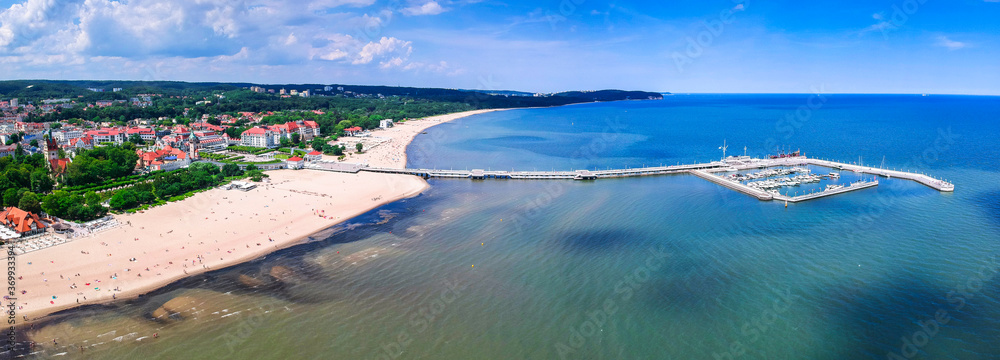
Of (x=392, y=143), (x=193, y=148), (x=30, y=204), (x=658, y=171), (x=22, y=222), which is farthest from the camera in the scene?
(x=392, y=143)

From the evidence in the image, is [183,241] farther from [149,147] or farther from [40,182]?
[149,147]

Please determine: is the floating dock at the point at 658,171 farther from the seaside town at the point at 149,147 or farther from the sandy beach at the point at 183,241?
the seaside town at the point at 149,147

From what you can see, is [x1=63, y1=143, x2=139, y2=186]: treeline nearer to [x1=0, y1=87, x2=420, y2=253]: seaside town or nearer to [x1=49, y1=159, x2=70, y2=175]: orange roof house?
[x1=49, y1=159, x2=70, y2=175]: orange roof house

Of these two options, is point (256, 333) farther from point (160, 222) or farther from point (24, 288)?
point (160, 222)

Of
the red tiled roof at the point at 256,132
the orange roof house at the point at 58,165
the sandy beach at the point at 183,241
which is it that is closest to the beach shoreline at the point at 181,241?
the sandy beach at the point at 183,241

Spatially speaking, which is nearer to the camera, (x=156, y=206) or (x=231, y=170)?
(x=156, y=206)

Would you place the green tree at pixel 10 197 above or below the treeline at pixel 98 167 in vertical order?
below

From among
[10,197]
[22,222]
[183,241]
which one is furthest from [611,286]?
[10,197]
